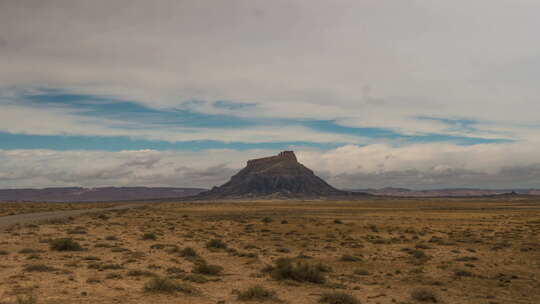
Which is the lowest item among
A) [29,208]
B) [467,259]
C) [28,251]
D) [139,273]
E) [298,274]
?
[29,208]

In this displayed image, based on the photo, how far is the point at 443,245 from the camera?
29.2m

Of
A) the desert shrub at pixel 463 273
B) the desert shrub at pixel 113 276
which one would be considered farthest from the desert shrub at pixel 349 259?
the desert shrub at pixel 113 276

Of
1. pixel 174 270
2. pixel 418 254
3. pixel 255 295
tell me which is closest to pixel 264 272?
pixel 174 270

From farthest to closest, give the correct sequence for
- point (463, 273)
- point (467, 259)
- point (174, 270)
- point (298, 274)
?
point (467, 259) → point (463, 273) → point (174, 270) → point (298, 274)

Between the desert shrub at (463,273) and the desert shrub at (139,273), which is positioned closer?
the desert shrub at (139,273)

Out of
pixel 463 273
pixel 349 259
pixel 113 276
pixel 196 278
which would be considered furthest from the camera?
pixel 349 259

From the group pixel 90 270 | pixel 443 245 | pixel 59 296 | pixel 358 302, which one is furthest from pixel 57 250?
pixel 443 245

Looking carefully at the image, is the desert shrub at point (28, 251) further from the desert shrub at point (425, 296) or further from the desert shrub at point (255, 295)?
the desert shrub at point (425, 296)

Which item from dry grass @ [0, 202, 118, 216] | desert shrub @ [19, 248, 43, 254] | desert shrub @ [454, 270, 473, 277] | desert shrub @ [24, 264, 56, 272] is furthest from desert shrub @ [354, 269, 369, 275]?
dry grass @ [0, 202, 118, 216]

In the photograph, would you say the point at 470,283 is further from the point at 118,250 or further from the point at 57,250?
the point at 57,250

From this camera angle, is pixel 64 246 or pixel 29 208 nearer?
pixel 64 246

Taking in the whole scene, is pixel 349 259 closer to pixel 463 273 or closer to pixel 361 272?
pixel 361 272

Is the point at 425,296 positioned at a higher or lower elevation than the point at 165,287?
lower

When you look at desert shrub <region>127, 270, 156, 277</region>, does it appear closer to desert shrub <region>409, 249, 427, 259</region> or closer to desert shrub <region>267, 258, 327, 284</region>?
desert shrub <region>267, 258, 327, 284</region>
